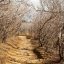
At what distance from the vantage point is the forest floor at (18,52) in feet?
7.08

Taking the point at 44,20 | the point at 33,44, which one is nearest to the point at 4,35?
the point at 33,44

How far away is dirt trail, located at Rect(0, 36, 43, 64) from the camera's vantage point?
216 centimetres

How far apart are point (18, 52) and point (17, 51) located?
0.02 meters

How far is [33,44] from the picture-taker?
2205 millimetres

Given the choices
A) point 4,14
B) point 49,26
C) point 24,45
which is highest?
point 4,14

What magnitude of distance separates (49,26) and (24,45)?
1.27 feet

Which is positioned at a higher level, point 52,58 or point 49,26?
point 49,26

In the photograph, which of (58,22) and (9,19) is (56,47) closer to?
(58,22)

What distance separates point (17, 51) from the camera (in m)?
2.19

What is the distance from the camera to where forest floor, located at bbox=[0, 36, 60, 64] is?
→ 2.16 metres

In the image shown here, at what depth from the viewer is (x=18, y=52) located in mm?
2186

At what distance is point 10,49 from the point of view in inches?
86.1

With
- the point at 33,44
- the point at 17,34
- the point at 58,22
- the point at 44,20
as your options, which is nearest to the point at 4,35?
the point at 17,34

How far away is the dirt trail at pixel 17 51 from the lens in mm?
2158
